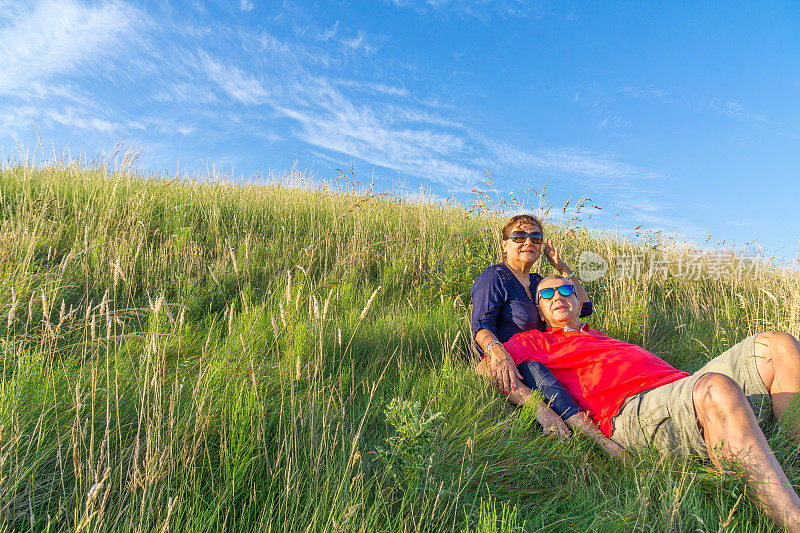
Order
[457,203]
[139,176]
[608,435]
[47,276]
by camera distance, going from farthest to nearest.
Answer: [457,203], [139,176], [47,276], [608,435]

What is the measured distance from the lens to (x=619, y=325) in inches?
190

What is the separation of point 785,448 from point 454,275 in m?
3.07

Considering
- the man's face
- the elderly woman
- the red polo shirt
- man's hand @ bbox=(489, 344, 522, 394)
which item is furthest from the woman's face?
man's hand @ bbox=(489, 344, 522, 394)

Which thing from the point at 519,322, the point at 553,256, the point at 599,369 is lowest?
the point at 599,369

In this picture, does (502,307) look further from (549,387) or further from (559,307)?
(549,387)

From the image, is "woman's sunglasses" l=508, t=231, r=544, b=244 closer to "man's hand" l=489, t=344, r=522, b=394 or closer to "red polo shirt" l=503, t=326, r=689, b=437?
"red polo shirt" l=503, t=326, r=689, b=437

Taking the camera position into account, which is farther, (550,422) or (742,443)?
(550,422)

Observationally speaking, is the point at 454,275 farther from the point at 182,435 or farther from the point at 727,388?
the point at 182,435

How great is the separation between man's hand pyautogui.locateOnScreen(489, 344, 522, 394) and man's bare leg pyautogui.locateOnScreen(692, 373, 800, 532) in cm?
105

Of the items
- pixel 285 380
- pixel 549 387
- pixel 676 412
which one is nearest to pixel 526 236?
pixel 549 387

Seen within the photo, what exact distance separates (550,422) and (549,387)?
0.27 meters

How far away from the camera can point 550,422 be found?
2645 millimetres

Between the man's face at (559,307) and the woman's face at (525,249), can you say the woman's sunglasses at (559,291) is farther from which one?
the woman's face at (525,249)

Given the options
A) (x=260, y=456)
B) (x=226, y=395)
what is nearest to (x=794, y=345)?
(x=260, y=456)
